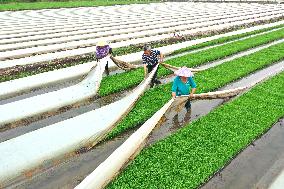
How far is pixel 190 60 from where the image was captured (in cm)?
1664

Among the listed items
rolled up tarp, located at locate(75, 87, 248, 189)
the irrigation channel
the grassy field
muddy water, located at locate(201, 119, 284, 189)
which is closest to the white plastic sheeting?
the irrigation channel

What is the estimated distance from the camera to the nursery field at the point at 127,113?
7430 millimetres

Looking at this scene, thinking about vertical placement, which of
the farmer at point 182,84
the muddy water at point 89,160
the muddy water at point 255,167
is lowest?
the muddy water at point 89,160

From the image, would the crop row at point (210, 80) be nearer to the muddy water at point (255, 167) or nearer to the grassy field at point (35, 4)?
the muddy water at point (255, 167)

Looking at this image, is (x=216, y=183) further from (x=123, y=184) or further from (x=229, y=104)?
(x=229, y=104)

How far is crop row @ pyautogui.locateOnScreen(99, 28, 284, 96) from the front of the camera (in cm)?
1288

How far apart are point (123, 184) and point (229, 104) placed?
524cm

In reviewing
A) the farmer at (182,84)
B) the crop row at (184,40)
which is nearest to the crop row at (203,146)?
the farmer at (182,84)

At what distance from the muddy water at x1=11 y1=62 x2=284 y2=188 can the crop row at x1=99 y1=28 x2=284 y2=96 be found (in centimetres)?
286

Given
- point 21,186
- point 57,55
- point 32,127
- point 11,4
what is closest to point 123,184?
point 21,186

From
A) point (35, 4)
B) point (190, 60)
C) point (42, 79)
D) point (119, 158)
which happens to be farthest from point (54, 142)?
point (35, 4)

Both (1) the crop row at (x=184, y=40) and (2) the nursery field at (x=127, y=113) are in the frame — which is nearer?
(2) the nursery field at (x=127, y=113)

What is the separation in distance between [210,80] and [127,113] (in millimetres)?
4375

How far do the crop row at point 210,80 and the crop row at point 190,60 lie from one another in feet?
3.81
